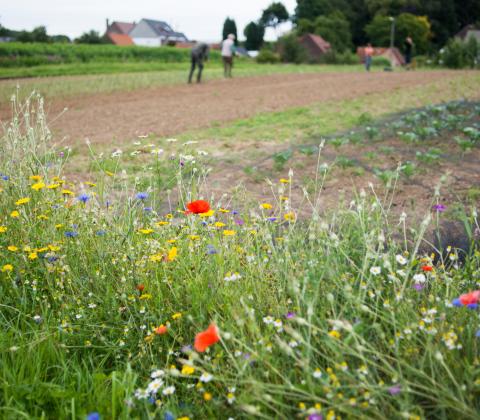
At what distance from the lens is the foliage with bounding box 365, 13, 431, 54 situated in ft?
204

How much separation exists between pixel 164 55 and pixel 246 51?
156ft

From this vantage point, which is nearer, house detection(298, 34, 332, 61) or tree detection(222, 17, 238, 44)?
house detection(298, 34, 332, 61)

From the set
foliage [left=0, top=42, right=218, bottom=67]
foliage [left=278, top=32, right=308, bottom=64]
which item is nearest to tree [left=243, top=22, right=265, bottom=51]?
foliage [left=278, top=32, right=308, bottom=64]

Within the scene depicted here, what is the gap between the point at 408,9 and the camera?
69625 mm

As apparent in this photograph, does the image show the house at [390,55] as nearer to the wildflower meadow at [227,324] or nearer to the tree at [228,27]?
the tree at [228,27]

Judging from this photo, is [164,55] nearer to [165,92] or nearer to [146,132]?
[165,92]

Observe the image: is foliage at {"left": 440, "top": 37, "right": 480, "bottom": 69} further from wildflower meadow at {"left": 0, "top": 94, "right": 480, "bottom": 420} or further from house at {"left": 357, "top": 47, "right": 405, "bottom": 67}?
wildflower meadow at {"left": 0, "top": 94, "right": 480, "bottom": 420}

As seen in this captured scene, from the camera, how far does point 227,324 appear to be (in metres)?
2.30

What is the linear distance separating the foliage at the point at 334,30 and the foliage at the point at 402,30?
3.30 meters

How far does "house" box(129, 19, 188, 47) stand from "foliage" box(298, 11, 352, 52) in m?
31.4

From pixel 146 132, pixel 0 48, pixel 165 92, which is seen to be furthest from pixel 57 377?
pixel 0 48

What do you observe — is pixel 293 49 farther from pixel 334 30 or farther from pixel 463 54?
pixel 463 54

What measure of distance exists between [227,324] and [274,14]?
346 ft

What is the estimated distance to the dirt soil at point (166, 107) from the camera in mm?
10164
